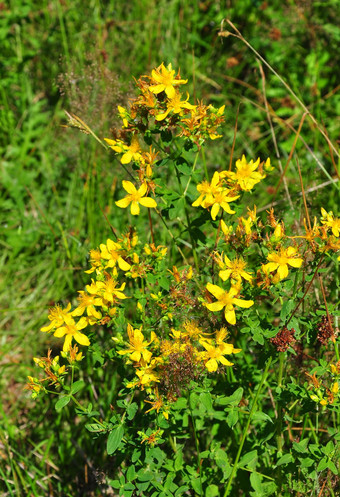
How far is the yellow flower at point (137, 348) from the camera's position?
140cm

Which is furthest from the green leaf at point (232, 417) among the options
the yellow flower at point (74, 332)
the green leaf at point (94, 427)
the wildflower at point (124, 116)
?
the wildflower at point (124, 116)

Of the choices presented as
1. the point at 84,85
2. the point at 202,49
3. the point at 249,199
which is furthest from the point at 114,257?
the point at 202,49

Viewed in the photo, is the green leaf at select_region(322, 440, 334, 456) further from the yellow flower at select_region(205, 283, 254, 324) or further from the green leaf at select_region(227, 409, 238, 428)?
the yellow flower at select_region(205, 283, 254, 324)

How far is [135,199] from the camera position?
161cm

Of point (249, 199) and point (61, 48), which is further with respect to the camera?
point (61, 48)

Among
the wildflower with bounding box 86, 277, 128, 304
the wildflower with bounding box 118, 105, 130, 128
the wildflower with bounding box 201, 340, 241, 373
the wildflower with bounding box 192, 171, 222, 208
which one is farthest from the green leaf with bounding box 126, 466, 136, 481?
the wildflower with bounding box 118, 105, 130, 128

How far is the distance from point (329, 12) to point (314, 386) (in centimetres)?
314

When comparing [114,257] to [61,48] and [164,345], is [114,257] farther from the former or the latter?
[61,48]

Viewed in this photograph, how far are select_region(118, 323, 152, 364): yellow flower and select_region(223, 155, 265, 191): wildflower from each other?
580 millimetres

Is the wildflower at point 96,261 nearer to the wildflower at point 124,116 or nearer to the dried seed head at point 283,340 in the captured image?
the wildflower at point 124,116

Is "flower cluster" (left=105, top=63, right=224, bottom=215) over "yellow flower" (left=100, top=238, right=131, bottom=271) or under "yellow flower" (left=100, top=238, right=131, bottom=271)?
over

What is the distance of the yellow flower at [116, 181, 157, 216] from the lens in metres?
1.56

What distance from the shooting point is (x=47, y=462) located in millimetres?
2201

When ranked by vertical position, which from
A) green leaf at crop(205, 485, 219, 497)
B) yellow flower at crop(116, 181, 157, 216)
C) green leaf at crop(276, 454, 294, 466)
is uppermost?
yellow flower at crop(116, 181, 157, 216)
